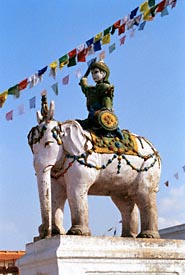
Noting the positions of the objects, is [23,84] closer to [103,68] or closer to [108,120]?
[103,68]

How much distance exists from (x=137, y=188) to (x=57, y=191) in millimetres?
1339

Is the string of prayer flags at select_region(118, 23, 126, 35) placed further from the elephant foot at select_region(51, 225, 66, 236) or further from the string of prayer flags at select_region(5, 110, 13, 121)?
the elephant foot at select_region(51, 225, 66, 236)

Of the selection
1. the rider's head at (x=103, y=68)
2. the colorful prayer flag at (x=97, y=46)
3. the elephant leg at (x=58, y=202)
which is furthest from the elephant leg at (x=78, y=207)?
the colorful prayer flag at (x=97, y=46)

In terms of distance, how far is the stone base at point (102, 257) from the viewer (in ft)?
27.3

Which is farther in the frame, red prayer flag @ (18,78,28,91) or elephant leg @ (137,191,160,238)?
red prayer flag @ (18,78,28,91)

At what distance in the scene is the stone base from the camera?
8.31 meters

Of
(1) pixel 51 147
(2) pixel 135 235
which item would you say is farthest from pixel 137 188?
(1) pixel 51 147

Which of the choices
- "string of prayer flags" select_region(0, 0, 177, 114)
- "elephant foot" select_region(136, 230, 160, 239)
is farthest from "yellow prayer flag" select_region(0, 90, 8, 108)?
"elephant foot" select_region(136, 230, 160, 239)

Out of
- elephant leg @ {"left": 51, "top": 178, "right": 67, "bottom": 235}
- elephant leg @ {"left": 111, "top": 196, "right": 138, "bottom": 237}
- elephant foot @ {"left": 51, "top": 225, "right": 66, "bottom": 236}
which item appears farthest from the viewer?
elephant leg @ {"left": 111, "top": 196, "right": 138, "bottom": 237}

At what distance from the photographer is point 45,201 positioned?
8.83 m

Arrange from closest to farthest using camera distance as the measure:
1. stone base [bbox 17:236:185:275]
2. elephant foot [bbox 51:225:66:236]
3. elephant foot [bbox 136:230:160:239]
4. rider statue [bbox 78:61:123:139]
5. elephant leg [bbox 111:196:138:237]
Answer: stone base [bbox 17:236:185:275] < elephant foot [bbox 51:225:66:236] < elephant foot [bbox 136:230:160:239] < rider statue [bbox 78:61:123:139] < elephant leg [bbox 111:196:138:237]

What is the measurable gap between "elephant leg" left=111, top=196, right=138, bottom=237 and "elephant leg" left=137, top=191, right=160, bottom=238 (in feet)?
0.85

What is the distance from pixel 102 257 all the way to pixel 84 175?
129cm

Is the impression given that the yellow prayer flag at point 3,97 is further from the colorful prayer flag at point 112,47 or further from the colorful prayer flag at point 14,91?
the colorful prayer flag at point 112,47
